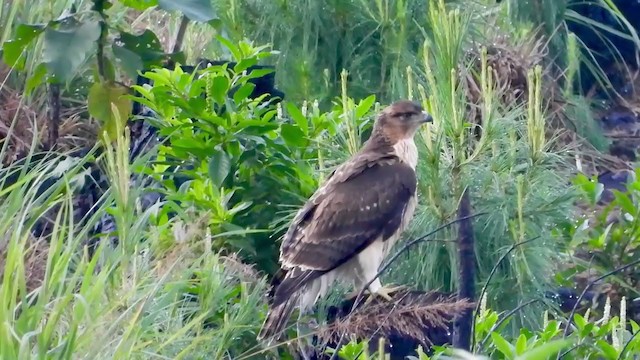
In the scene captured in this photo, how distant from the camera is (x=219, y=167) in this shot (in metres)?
4.83

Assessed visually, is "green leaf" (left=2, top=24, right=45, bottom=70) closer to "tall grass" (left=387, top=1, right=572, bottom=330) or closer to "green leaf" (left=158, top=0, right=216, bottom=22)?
"green leaf" (left=158, top=0, right=216, bottom=22)

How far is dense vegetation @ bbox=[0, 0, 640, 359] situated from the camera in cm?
357

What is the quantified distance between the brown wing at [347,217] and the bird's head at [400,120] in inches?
6.8

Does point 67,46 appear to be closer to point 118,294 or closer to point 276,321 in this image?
point 276,321

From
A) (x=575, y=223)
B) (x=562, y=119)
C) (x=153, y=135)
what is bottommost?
(x=562, y=119)

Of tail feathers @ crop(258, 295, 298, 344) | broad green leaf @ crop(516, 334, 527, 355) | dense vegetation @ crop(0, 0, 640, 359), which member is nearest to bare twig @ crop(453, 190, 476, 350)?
dense vegetation @ crop(0, 0, 640, 359)

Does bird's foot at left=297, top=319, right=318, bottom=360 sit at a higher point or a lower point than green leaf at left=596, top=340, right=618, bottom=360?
lower

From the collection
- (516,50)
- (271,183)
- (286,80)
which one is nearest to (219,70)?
(271,183)

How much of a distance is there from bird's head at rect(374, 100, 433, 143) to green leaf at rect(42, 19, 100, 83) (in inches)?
52.8

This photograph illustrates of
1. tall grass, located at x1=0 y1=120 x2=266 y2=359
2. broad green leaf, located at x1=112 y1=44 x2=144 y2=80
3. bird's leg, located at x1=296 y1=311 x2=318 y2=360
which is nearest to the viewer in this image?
tall grass, located at x1=0 y1=120 x2=266 y2=359

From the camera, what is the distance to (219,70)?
4.98m

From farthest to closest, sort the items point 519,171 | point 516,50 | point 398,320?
point 516,50 → point 519,171 → point 398,320

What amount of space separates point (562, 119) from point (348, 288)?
2.98m

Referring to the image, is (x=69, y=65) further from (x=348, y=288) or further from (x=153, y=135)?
(x=348, y=288)
